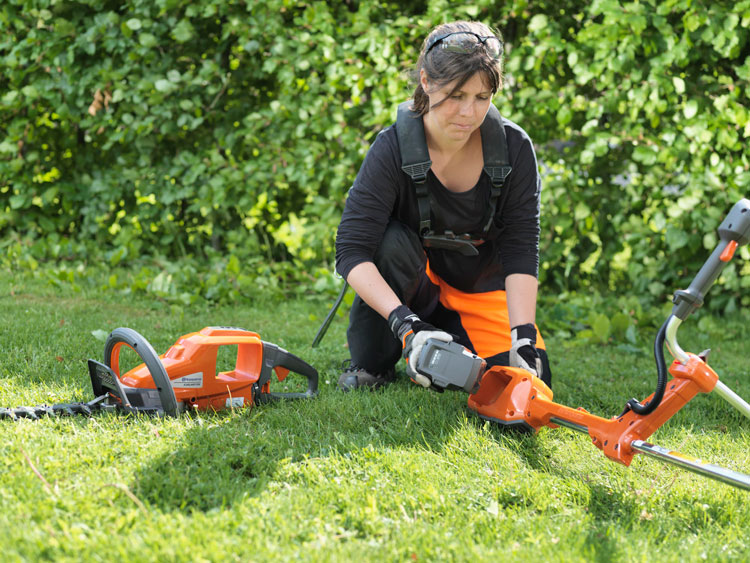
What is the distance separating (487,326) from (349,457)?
115 cm

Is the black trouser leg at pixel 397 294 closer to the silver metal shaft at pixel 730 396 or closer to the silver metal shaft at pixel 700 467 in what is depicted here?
the silver metal shaft at pixel 700 467

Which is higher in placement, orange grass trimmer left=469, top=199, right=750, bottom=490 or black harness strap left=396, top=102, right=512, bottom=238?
black harness strap left=396, top=102, right=512, bottom=238

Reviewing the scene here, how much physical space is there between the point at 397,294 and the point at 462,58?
1044 millimetres

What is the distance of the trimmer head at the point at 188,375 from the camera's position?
2.44m

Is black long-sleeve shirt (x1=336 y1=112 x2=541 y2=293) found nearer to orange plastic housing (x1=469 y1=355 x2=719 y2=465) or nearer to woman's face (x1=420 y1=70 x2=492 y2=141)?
woman's face (x1=420 y1=70 x2=492 y2=141)

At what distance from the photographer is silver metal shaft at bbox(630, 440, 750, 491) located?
2.01 m

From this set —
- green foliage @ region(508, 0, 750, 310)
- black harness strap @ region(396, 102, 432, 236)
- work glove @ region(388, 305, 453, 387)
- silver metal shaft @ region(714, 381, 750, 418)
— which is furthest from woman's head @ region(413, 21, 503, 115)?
green foliage @ region(508, 0, 750, 310)

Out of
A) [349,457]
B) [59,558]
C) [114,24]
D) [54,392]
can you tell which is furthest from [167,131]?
[59,558]

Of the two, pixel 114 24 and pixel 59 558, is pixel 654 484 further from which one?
pixel 114 24

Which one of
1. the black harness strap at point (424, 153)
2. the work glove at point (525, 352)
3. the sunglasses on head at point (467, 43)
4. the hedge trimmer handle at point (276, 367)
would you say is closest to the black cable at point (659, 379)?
the work glove at point (525, 352)

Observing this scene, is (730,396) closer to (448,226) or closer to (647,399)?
(647,399)

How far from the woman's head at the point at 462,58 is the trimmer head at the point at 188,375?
1.19 metres

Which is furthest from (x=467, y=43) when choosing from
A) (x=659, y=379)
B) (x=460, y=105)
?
(x=659, y=379)

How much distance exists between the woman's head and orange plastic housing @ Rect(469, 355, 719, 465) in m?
1.04
